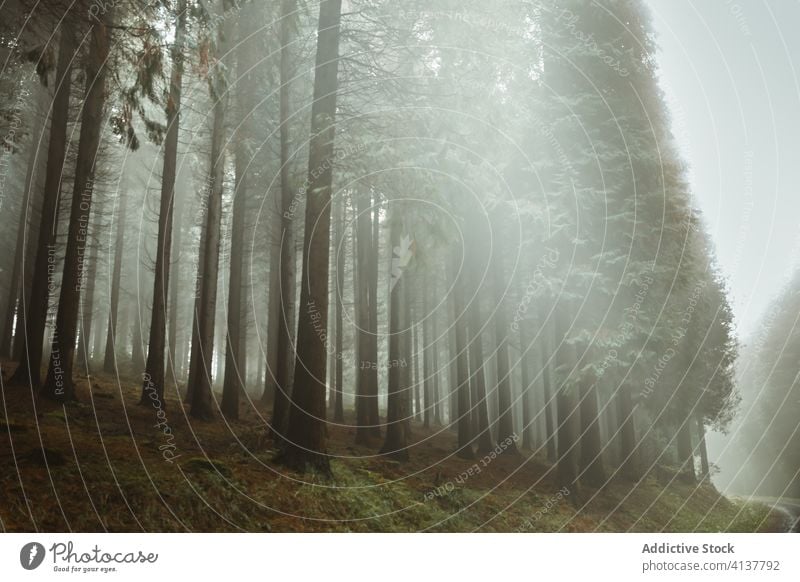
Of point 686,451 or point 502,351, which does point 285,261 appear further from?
point 686,451

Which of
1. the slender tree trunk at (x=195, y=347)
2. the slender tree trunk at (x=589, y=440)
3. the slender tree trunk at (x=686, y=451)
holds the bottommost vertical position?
the slender tree trunk at (x=686, y=451)

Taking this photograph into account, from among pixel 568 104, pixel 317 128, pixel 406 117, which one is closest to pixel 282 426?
pixel 317 128

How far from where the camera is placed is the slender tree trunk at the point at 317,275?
744 cm

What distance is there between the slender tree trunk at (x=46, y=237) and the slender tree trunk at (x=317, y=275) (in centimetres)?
454

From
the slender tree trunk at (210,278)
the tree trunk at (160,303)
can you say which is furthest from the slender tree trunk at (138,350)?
the slender tree trunk at (210,278)

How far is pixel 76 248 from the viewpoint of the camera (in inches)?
365

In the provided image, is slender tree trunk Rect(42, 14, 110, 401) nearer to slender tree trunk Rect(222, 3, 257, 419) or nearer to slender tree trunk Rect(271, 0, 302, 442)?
slender tree trunk Rect(222, 3, 257, 419)

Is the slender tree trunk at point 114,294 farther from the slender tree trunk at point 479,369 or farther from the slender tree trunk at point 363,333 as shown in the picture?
the slender tree trunk at point 479,369

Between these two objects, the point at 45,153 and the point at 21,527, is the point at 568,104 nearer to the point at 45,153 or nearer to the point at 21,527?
the point at 21,527

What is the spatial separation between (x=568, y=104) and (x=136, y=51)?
8.36 meters

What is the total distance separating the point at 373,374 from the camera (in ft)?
46.2

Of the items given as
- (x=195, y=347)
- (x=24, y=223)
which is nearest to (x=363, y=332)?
(x=195, y=347)

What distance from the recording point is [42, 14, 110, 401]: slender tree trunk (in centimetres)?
854
